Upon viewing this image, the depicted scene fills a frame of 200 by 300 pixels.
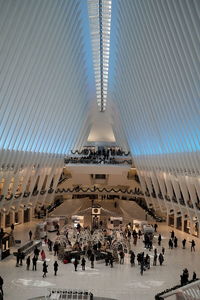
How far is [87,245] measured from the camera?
24672 mm

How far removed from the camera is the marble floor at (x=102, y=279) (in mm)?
16641

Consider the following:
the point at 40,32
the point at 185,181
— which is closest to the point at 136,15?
the point at 40,32

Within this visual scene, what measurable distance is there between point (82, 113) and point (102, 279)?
2563 centimetres

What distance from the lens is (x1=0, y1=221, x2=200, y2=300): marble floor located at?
16.6 meters

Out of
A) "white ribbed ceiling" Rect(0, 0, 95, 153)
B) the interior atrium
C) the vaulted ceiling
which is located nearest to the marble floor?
the interior atrium

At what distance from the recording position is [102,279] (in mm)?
18891

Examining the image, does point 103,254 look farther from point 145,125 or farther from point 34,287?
point 145,125

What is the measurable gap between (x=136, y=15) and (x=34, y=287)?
48.7 ft

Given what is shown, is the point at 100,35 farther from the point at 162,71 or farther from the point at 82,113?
the point at 82,113

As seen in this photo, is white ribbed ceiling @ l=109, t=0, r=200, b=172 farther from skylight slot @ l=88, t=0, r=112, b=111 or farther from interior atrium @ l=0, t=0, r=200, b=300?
skylight slot @ l=88, t=0, r=112, b=111

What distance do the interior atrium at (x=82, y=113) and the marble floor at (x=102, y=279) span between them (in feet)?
0.17

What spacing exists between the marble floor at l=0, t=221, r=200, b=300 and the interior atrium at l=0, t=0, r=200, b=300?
2.1 inches

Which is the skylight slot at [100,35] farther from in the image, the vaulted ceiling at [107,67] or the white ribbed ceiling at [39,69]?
the white ribbed ceiling at [39,69]

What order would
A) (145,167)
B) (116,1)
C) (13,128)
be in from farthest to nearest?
(145,167)
(13,128)
(116,1)
